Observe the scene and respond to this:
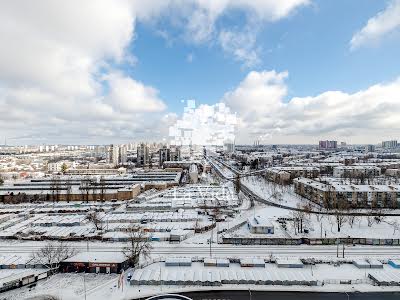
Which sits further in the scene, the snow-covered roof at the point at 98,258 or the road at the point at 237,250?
the road at the point at 237,250

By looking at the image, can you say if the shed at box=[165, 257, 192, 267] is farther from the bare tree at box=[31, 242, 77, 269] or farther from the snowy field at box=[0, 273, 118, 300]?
the bare tree at box=[31, 242, 77, 269]

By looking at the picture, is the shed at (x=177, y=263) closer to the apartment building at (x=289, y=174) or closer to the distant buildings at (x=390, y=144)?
the apartment building at (x=289, y=174)

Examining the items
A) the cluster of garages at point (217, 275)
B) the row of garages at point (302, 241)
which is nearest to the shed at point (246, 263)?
the cluster of garages at point (217, 275)

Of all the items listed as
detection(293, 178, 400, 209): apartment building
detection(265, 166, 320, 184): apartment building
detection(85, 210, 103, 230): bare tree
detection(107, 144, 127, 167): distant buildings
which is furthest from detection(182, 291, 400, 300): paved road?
detection(107, 144, 127, 167): distant buildings

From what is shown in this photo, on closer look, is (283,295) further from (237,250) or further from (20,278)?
(20,278)

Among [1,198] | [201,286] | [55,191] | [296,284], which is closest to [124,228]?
[201,286]

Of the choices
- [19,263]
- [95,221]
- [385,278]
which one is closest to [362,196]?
[385,278]

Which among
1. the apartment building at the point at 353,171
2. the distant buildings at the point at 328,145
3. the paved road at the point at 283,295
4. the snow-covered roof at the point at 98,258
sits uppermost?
the distant buildings at the point at 328,145

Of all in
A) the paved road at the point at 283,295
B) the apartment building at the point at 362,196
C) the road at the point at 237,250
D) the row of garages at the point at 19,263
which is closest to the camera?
the paved road at the point at 283,295
